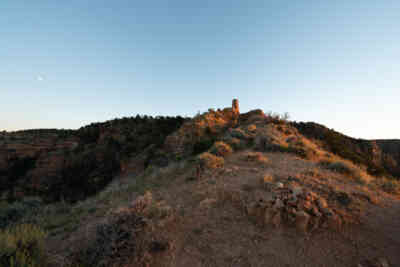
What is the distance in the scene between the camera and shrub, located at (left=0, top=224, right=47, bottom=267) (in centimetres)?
237

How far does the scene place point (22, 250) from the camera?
8.63 ft

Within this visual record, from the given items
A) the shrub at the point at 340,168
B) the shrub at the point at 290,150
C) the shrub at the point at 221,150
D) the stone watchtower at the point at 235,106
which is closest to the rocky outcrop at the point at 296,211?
the shrub at the point at 340,168

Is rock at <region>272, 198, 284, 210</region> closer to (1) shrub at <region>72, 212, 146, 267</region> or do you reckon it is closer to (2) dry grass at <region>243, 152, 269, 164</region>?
(1) shrub at <region>72, 212, 146, 267</region>

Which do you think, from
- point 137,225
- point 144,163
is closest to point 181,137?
point 144,163

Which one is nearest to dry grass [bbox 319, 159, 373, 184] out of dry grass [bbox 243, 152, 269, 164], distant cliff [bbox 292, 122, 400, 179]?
dry grass [bbox 243, 152, 269, 164]

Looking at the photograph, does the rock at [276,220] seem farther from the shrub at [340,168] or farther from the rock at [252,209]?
the shrub at [340,168]

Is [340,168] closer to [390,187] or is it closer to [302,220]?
[390,187]

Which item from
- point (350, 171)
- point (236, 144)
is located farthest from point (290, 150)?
point (350, 171)

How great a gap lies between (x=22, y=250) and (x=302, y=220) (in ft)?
15.4

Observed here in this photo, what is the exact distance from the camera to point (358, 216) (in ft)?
11.7

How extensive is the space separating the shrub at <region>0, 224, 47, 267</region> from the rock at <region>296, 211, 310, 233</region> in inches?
166

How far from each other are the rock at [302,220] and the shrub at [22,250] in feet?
13.8

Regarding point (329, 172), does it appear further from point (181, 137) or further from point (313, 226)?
point (181, 137)

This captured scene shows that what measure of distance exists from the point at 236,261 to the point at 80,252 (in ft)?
8.93
